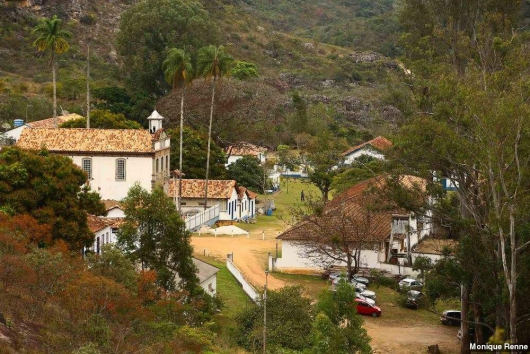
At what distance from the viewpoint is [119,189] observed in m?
55.8

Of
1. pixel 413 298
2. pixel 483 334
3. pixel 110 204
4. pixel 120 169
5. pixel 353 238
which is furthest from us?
pixel 120 169

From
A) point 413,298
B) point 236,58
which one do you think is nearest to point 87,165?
point 413,298

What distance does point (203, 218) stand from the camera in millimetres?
58688

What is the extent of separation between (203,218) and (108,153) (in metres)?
6.92

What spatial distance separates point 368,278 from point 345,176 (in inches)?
634

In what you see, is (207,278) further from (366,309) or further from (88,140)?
(88,140)

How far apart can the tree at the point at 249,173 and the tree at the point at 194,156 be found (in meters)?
3.25

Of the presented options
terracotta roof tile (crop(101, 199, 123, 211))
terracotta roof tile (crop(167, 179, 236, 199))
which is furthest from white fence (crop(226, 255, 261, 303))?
terracotta roof tile (crop(167, 179, 236, 199))

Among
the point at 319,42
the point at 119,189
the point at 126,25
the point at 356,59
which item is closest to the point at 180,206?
the point at 119,189

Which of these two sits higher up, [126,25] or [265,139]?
[126,25]

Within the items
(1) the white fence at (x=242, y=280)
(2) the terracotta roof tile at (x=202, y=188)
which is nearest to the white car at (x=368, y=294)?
(1) the white fence at (x=242, y=280)

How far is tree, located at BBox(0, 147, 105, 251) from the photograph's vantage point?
37438 millimetres

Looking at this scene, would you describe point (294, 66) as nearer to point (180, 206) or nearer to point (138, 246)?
point (180, 206)

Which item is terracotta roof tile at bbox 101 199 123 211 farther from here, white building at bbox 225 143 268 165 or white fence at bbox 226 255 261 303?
white building at bbox 225 143 268 165
